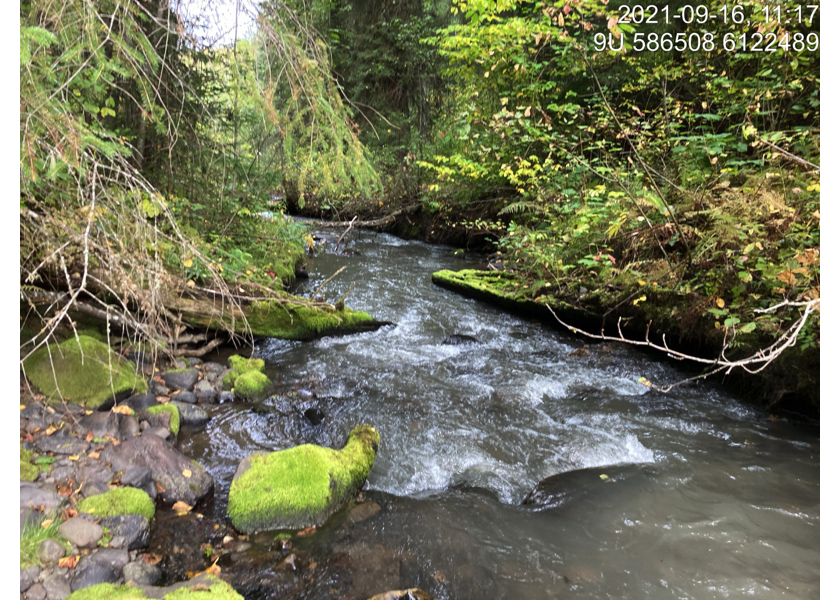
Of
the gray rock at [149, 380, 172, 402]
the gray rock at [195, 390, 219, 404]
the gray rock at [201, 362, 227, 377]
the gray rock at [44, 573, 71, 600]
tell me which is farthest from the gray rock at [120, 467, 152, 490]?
Result: the gray rock at [201, 362, 227, 377]

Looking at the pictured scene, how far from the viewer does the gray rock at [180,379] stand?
18.1 feet

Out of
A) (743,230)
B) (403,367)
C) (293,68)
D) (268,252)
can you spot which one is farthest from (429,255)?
(293,68)

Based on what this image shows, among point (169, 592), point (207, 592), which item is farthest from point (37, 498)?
point (207, 592)

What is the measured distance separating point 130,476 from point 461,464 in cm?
282

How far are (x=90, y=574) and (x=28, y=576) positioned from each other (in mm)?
290

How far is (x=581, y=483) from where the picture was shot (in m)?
4.35

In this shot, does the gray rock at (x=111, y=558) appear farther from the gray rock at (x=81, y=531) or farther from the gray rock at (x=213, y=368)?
the gray rock at (x=213, y=368)

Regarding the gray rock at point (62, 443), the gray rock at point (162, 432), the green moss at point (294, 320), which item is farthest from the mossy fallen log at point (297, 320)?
the gray rock at point (62, 443)

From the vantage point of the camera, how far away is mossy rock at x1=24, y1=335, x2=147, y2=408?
4461 mm

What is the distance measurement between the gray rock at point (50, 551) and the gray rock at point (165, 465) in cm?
92

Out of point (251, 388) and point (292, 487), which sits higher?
point (251, 388)

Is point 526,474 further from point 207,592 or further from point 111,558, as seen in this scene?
point 111,558

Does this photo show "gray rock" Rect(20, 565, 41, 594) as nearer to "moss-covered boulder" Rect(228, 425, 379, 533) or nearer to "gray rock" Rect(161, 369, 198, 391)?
"moss-covered boulder" Rect(228, 425, 379, 533)

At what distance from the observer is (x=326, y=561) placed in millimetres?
3334
